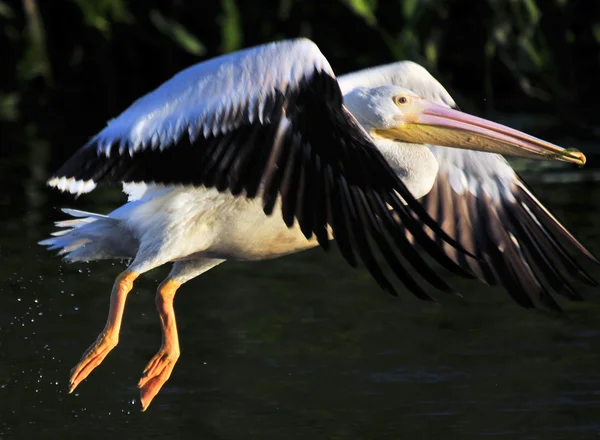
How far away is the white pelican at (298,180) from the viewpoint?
18.2 feet

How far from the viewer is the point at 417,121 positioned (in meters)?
6.47

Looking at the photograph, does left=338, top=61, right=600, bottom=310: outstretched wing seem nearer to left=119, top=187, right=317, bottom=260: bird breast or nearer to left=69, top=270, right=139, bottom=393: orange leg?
left=119, top=187, right=317, bottom=260: bird breast

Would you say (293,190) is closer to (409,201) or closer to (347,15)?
(409,201)

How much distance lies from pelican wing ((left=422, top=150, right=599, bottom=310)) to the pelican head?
0.69 metres

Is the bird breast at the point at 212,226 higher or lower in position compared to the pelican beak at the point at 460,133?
lower

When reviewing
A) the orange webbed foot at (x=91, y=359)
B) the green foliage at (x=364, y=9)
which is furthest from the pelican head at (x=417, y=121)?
the green foliage at (x=364, y=9)

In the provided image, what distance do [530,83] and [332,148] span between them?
413 inches

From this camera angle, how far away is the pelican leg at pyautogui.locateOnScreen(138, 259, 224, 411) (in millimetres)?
6379

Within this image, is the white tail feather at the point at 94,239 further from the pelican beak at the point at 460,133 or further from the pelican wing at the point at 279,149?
the pelican beak at the point at 460,133

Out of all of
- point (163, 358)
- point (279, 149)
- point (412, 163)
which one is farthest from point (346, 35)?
point (279, 149)

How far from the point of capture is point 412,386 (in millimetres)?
6590

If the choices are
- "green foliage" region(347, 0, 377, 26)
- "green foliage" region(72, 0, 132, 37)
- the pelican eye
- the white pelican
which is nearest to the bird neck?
the white pelican

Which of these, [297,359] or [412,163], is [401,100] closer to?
[412,163]

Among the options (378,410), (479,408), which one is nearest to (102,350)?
(378,410)
